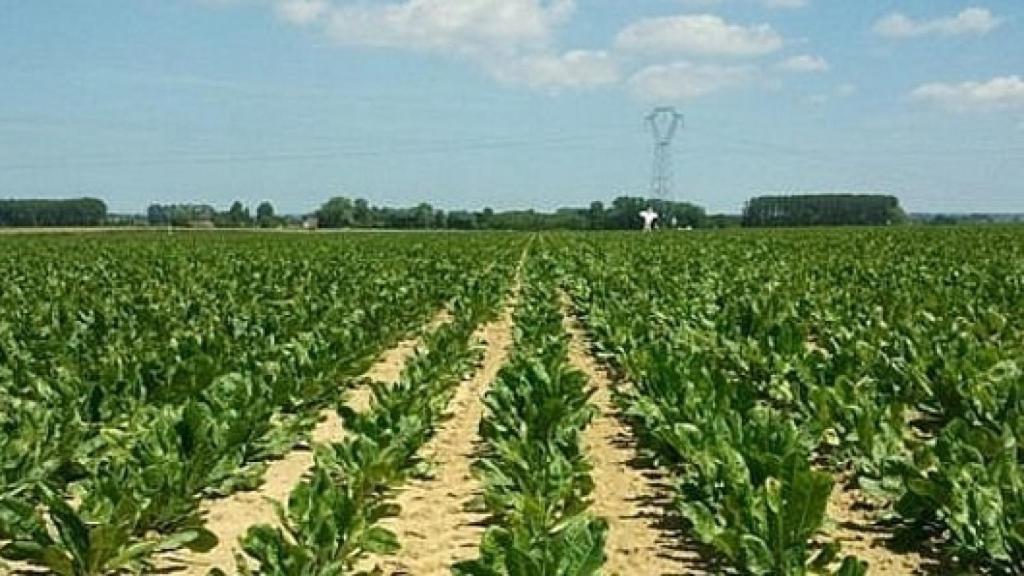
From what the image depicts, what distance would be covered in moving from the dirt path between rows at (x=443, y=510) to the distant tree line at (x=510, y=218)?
95.4m

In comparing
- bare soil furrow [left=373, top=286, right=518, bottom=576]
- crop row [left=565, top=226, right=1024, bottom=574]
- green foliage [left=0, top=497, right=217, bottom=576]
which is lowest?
bare soil furrow [left=373, top=286, right=518, bottom=576]

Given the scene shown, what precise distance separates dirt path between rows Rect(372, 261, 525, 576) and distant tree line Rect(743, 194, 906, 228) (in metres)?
97.9

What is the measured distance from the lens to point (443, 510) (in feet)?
21.5

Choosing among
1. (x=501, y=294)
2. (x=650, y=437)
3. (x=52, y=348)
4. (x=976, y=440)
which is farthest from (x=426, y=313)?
(x=976, y=440)

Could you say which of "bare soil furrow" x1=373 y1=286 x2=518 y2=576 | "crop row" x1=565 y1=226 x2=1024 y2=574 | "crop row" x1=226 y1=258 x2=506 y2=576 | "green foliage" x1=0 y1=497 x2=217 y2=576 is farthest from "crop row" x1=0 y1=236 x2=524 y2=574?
"crop row" x1=565 y1=226 x2=1024 y2=574

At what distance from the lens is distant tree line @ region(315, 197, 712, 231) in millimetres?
108062

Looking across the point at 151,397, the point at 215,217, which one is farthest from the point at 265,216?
the point at 151,397

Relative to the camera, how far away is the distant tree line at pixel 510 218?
355 ft

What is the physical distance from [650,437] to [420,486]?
147cm

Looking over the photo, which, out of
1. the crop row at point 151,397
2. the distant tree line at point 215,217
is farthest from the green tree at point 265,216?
the crop row at point 151,397

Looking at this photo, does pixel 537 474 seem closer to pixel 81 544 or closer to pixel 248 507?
pixel 248 507

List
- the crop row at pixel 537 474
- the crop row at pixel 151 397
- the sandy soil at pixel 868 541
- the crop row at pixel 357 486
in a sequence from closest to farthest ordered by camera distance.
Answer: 1. the crop row at pixel 537 474
2. the crop row at pixel 357 486
3. the crop row at pixel 151 397
4. the sandy soil at pixel 868 541

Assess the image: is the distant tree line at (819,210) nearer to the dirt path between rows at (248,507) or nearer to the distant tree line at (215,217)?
the distant tree line at (215,217)

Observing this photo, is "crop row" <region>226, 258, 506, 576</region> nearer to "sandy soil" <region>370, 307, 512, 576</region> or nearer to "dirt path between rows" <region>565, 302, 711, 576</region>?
"sandy soil" <region>370, 307, 512, 576</region>
